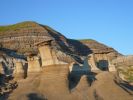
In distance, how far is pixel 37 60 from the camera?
208 ft

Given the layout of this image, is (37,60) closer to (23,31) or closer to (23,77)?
(23,77)

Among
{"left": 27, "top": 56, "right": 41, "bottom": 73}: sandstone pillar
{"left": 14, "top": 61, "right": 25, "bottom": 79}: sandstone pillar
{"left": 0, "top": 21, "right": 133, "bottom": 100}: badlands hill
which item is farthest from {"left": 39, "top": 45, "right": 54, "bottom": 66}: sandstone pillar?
{"left": 14, "top": 61, "right": 25, "bottom": 79}: sandstone pillar

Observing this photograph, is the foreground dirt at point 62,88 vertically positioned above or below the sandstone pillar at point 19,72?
below

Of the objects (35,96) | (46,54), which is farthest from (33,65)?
(35,96)

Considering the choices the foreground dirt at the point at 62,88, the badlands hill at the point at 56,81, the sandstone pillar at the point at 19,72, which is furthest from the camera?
the sandstone pillar at the point at 19,72

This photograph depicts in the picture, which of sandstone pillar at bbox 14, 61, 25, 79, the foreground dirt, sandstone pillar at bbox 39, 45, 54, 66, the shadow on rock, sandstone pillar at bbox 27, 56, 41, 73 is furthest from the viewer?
sandstone pillar at bbox 14, 61, 25, 79

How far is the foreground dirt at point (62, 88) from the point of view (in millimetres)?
52031

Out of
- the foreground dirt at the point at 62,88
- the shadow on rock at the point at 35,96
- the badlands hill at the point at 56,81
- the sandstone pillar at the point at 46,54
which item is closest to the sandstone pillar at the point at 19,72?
the badlands hill at the point at 56,81

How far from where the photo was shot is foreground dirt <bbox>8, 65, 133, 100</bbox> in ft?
171

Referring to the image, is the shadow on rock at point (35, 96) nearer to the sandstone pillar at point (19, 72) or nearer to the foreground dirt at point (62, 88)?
the foreground dirt at point (62, 88)

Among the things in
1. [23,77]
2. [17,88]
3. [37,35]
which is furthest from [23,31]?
[17,88]

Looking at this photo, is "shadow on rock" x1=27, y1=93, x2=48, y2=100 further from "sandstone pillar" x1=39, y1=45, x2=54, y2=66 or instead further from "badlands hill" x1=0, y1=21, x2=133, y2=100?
"sandstone pillar" x1=39, y1=45, x2=54, y2=66

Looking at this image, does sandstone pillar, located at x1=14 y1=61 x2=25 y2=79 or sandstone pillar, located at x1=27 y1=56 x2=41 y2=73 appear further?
sandstone pillar, located at x1=14 y1=61 x2=25 y2=79

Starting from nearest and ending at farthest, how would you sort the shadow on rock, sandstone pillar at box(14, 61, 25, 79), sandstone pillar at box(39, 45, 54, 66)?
the shadow on rock
sandstone pillar at box(39, 45, 54, 66)
sandstone pillar at box(14, 61, 25, 79)
